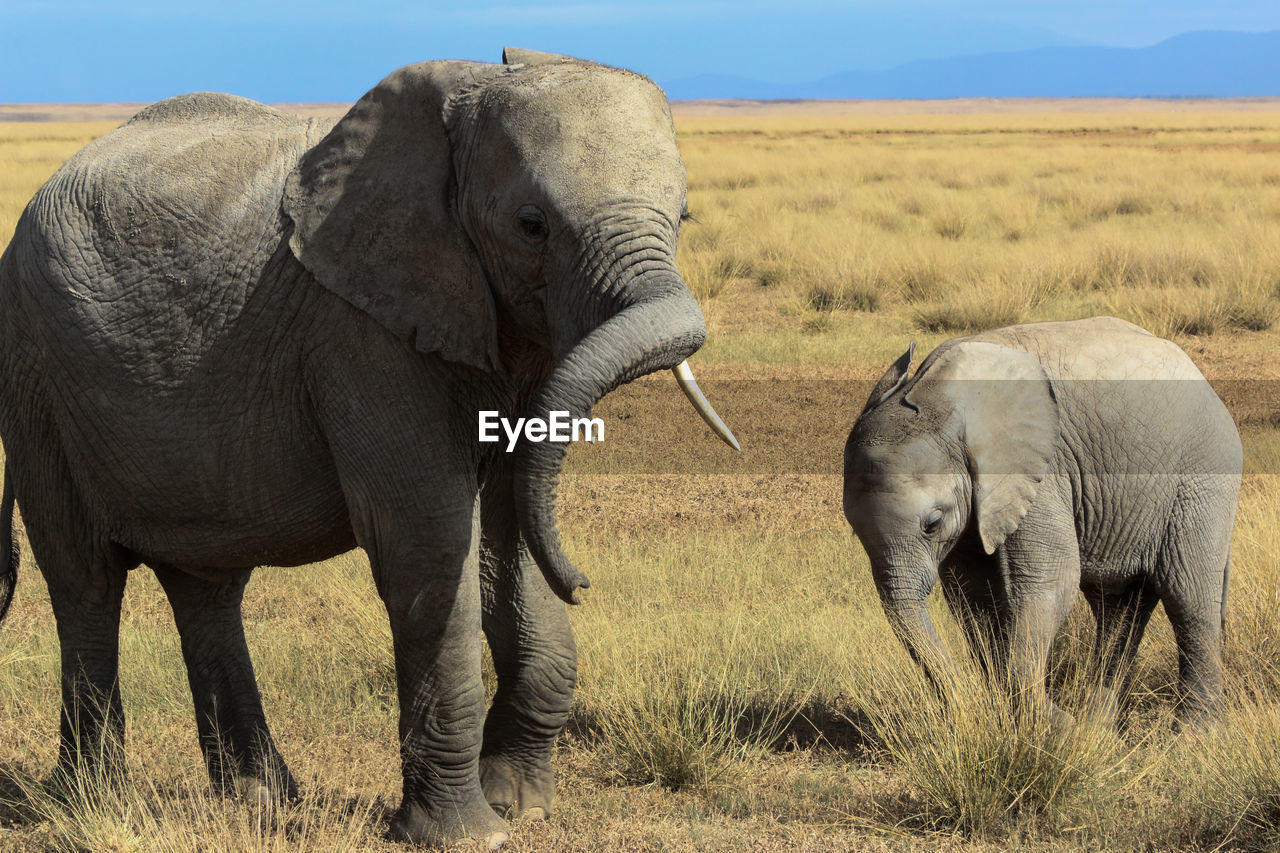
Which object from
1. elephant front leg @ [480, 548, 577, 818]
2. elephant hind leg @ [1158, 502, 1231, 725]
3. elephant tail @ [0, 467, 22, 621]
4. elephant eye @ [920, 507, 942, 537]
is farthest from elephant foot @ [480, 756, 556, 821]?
elephant hind leg @ [1158, 502, 1231, 725]

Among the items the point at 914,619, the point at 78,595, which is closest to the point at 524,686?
the point at 914,619

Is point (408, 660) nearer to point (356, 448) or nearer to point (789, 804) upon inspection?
point (356, 448)

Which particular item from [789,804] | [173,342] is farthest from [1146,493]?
[173,342]

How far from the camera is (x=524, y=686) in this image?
13.8 ft

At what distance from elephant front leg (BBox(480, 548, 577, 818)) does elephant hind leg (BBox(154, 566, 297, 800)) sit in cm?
66

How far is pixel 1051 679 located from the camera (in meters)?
5.05

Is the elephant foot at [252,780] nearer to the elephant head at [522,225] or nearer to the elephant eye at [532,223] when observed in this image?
the elephant head at [522,225]

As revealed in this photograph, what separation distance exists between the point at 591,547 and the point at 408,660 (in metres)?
3.33

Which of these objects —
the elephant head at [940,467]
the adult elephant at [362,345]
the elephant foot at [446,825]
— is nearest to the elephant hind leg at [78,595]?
the adult elephant at [362,345]

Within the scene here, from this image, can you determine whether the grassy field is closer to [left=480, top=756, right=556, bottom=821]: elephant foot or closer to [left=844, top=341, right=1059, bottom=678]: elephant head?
[left=480, top=756, right=556, bottom=821]: elephant foot

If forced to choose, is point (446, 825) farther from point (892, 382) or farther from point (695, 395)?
point (892, 382)

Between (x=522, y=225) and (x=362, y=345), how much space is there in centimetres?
55

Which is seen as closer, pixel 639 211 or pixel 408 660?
pixel 639 211

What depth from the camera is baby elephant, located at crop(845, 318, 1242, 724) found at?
14.4 feet
